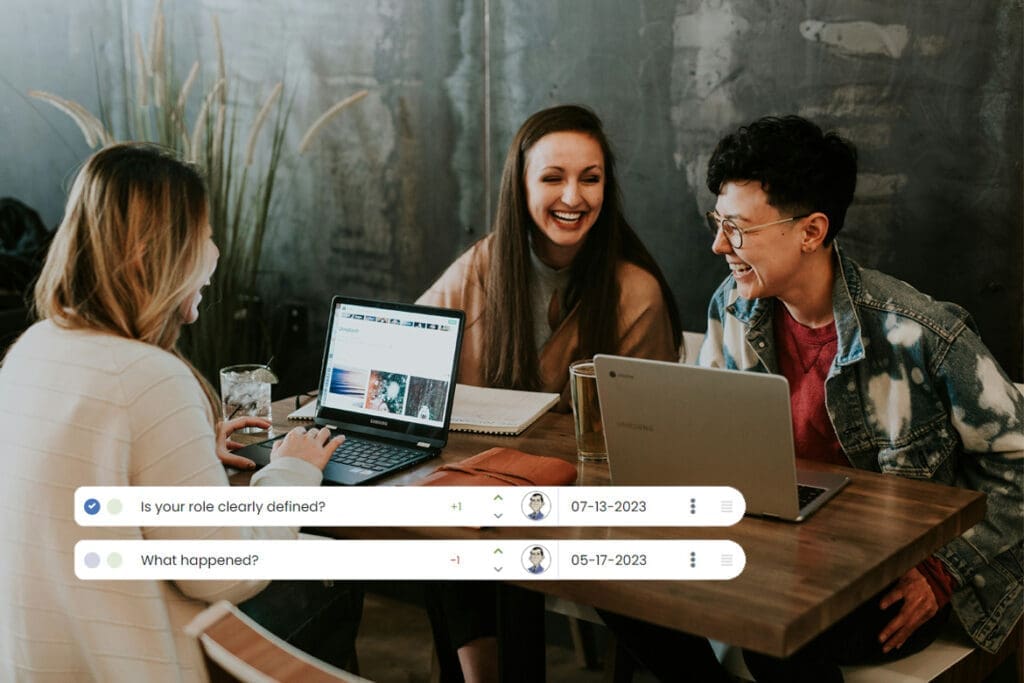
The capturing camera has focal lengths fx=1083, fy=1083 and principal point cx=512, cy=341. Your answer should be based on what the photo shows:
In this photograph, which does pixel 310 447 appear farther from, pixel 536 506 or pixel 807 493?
pixel 807 493

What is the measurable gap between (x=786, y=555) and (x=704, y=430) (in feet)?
0.64

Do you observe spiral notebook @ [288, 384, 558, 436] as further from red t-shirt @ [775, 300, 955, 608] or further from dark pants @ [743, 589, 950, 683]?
dark pants @ [743, 589, 950, 683]

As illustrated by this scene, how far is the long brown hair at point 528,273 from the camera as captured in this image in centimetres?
231

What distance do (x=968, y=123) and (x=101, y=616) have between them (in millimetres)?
1939

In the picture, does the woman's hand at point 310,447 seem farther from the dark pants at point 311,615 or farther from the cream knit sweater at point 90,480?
the dark pants at point 311,615

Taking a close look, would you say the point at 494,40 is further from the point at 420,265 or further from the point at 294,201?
the point at 294,201

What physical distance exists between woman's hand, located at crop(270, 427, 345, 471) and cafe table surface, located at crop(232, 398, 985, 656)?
8 cm

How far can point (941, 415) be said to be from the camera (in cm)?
175

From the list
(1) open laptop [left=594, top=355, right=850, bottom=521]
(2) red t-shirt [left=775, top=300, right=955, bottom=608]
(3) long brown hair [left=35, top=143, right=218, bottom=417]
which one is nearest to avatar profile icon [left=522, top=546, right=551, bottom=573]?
(1) open laptop [left=594, top=355, right=850, bottom=521]

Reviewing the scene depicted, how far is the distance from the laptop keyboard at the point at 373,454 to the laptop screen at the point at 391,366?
0.05m

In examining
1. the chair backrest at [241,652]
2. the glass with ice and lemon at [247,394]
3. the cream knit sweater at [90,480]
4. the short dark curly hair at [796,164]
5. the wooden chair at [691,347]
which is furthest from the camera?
the wooden chair at [691,347]

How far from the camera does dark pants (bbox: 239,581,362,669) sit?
82.9 inches

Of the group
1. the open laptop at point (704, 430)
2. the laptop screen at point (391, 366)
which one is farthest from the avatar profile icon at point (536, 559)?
the laptop screen at point (391, 366)

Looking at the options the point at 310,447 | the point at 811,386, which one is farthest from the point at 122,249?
the point at 811,386
